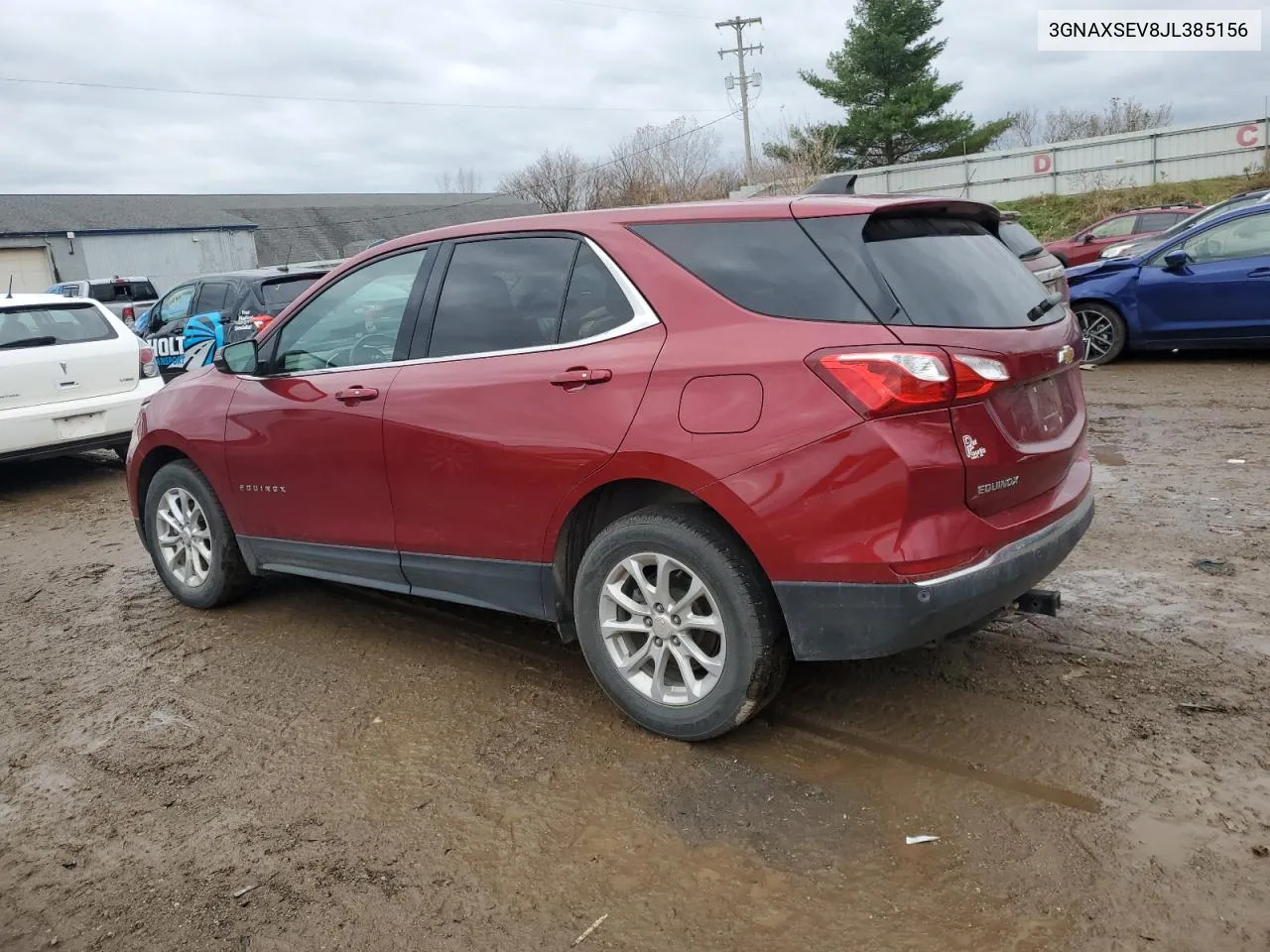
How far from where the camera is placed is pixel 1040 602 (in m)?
3.60

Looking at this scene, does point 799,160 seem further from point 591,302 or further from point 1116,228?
point 591,302

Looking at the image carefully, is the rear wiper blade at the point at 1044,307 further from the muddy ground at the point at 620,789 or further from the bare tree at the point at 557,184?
the bare tree at the point at 557,184

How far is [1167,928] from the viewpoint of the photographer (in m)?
2.50

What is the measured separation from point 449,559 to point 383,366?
0.84 meters

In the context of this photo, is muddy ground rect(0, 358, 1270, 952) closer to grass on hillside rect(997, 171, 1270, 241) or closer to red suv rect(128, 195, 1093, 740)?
red suv rect(128, 195, 1093, 740)

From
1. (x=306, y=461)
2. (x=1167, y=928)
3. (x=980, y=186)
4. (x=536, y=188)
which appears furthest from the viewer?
(x=536, y=188)

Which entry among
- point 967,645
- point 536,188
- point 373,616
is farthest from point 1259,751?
point 536,188

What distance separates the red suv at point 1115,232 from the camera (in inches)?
763

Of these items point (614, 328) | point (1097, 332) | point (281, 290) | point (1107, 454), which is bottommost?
point (1107, 454)

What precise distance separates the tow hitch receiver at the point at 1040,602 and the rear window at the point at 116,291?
2710 centimetres

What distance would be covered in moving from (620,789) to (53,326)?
7.63 m

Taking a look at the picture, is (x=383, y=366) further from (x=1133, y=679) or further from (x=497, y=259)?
(x=1133, y=679)

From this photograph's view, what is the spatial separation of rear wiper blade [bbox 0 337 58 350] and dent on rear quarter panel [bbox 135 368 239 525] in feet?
12.9

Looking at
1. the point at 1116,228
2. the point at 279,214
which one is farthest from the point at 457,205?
the point at 1116,228
